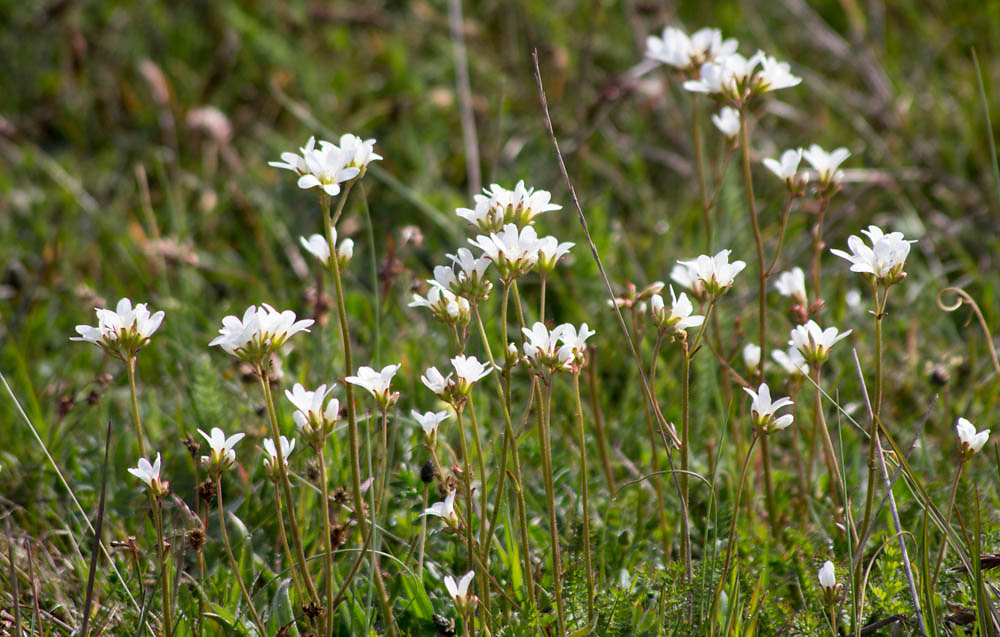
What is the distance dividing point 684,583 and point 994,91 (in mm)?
2655

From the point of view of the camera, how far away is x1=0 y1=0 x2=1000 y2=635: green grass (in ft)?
5.44

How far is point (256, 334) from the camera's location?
1.23 m

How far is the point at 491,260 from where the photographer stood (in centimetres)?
131

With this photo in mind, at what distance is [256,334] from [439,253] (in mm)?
1727

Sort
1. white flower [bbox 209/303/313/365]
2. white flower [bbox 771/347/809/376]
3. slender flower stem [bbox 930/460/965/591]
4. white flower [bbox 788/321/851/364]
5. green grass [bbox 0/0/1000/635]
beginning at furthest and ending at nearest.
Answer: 1. green grass [bbox 0/0/1000/635]
2. white flower [bbox 771/347/809/376]
3. white flower [bbox 788/321/851/364]
4. slender flower stem [bbox 930/460/965/591]
5. white flower [bbox 209/303/313/365]

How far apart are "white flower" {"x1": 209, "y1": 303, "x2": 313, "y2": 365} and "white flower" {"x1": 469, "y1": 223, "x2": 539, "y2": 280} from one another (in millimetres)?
256

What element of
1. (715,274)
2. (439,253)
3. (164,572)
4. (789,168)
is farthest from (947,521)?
(439,253)

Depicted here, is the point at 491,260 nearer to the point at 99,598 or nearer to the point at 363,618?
the point at 363,618

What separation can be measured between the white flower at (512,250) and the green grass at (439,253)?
323mm

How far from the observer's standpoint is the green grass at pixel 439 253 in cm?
166

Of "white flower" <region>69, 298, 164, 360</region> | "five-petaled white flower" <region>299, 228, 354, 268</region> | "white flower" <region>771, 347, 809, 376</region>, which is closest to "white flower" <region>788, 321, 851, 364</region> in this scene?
"white flower" <region>771, 347, 809, 376</region>

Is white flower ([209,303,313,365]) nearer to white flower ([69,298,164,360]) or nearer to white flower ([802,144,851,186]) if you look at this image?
white flower ([69,298,164,360])

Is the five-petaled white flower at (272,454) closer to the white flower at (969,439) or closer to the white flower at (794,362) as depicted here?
the white flower at (794,362)

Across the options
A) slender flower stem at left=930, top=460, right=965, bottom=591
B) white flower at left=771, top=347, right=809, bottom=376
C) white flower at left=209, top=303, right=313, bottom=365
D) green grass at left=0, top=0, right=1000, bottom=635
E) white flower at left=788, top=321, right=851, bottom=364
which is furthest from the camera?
green grass at left=0, top=0, right=1000, bottom=635
